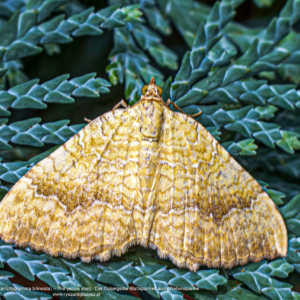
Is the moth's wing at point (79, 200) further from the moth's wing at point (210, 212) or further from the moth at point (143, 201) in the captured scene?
the moth's wing at point (210, 212)

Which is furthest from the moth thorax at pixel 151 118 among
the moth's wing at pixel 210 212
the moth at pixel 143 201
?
the moth's wing at pixel 210 212

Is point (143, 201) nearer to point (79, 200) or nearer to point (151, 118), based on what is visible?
point (79, 200)

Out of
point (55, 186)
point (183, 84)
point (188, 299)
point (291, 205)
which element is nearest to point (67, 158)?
point (55, 186)

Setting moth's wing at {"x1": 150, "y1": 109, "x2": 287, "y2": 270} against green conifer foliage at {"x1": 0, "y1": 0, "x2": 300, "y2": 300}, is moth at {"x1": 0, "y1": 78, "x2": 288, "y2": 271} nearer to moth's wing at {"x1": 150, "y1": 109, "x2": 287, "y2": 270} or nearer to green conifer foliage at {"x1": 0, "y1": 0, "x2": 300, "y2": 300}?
moth's wing at {"x1": 150, "y1": 109, "x2": 287, "y2": 270}

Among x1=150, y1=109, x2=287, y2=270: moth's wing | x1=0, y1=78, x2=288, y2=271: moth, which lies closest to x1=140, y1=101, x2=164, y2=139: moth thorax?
x1=0, y1=78, x2=288, y2=271: moth

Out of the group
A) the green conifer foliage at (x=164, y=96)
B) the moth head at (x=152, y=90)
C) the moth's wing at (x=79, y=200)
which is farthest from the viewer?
the moth head at (x=152, y=90)

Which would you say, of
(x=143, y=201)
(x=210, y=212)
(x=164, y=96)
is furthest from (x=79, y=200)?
(x=164, y=96)
